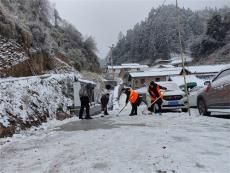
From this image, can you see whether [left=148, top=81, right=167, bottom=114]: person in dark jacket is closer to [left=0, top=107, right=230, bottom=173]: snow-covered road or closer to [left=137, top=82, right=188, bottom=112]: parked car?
[left=137, top=82, right=188, bottom=112]: parked car

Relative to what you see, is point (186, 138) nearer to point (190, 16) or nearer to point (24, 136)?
point (24, 136)

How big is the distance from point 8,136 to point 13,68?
31.7 ft

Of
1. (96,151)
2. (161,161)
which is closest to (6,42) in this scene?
(96,151)

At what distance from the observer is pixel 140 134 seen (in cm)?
840

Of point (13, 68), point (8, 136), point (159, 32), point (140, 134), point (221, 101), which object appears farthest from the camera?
point (159, 32)

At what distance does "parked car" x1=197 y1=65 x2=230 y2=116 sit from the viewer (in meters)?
11.5

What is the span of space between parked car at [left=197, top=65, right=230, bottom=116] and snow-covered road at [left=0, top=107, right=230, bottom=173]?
105 inches

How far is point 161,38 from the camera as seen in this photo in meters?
119

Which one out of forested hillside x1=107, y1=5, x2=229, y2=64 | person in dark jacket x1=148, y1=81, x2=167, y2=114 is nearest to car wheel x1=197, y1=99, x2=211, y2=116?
person in dark jacket x1=148, y1=81, x2=167, y2=114

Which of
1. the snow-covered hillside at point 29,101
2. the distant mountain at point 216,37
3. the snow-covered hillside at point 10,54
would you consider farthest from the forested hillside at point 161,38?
the snow-covered hillside at point 29,101

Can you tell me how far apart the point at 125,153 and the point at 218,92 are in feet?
22.4

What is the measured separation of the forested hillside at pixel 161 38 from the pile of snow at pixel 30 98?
95.2 meters

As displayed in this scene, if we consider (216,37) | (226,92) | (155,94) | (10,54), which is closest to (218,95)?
(226,92)

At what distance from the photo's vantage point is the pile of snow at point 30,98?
11.3m
